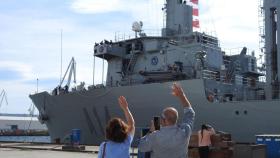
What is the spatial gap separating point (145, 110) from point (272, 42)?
6.97 metres

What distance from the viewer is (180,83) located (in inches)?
881

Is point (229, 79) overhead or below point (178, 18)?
below

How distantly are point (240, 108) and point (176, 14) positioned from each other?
10156 mm

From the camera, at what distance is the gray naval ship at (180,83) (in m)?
21.1

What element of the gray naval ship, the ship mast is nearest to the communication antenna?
the gray naval ship

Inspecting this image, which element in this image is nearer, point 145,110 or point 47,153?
point 47,153

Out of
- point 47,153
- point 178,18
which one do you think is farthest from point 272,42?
point 47,153

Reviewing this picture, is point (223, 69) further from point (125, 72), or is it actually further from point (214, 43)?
point (125, 72)

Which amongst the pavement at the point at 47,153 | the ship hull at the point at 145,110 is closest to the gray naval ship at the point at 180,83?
the ship hull at the point at 145,110

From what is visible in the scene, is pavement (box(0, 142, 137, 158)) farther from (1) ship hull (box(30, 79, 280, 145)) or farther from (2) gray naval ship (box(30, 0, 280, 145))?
(2) gray naval ship (box(30, 0, 280, 145))

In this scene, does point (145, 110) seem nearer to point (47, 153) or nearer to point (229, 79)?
point (229, 79)

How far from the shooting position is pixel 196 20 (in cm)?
2956

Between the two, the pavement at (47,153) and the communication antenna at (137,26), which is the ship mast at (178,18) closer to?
the communication antenna at (137,26)

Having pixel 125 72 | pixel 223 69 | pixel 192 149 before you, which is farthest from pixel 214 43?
pixel 192 149
